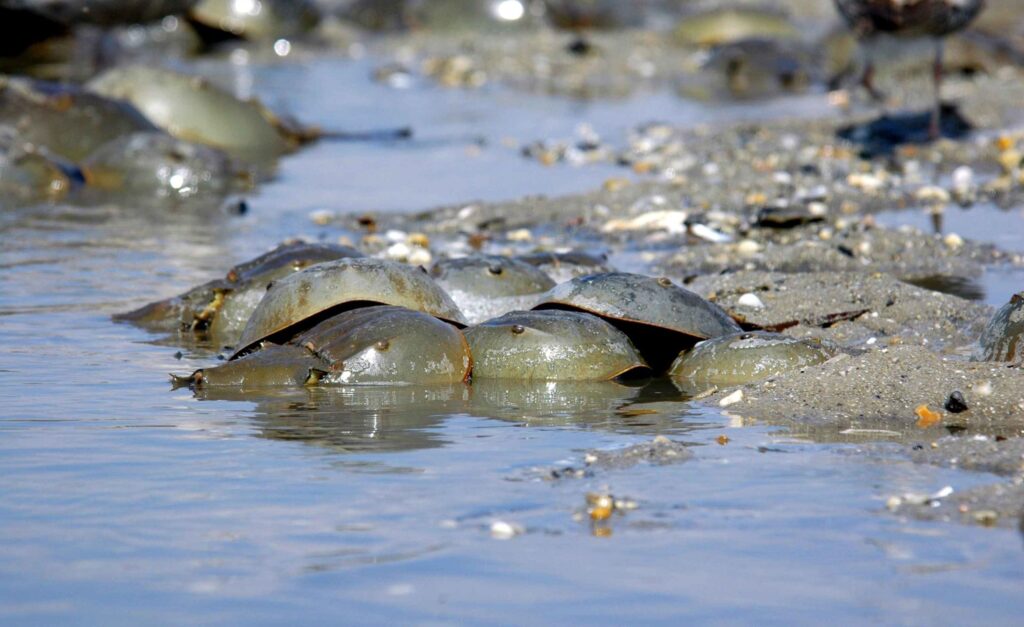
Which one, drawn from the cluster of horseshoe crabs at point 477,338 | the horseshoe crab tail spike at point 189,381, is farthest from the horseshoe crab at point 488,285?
the horseshoe crab tail spike at point 189,381

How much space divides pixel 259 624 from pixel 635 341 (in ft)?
6.89

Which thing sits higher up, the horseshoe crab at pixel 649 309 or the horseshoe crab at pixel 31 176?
the horseshoe crab at pixel 31 176

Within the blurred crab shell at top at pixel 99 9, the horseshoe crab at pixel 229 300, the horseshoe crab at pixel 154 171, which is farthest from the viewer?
the blurred crab shell at top at pixel 99 9

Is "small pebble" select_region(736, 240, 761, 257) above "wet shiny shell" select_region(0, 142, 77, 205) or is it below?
below

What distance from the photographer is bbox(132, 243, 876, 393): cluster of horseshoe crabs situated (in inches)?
151

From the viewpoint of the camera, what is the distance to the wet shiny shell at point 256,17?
17.3 meters

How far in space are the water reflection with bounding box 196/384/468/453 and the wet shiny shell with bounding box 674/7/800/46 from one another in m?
13.1

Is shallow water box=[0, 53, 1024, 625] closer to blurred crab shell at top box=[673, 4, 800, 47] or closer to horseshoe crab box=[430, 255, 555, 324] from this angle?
horseshoe crab box=[430, 255, 555, 324]

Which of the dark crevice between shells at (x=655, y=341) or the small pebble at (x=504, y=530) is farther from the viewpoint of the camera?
the dark crevice between shells at (x=655, y=341)

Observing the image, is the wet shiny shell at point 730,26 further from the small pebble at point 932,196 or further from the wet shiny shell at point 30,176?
the wet shiny shell at point 30,176

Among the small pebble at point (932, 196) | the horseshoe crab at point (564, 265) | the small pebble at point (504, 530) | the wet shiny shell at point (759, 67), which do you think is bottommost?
the small pebble at point (504, 530)

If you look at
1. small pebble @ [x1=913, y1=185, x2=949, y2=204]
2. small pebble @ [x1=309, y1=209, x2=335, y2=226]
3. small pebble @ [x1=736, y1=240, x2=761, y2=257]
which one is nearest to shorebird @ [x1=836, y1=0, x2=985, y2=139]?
small pebble @ [x1=913, y1=185, x2=949, y2=204]

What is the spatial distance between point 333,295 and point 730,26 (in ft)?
43.1

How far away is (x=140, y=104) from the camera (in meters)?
9.02
